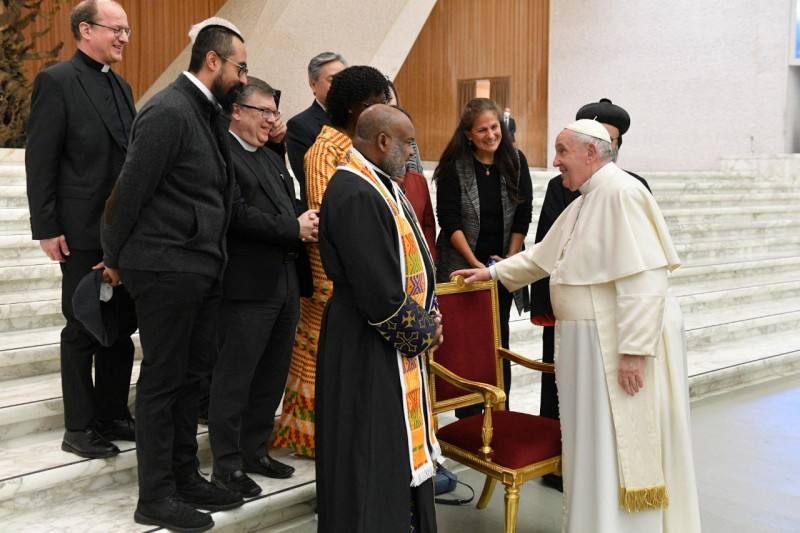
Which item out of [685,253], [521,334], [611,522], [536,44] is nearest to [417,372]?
[611,522]

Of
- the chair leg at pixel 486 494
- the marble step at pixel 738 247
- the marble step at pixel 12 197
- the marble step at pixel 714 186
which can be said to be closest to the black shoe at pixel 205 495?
the chair leg at pixel 486 494

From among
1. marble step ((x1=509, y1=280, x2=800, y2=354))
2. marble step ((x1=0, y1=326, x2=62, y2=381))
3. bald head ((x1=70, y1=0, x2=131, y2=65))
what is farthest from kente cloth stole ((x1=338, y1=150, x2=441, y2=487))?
marble step ((x1=509, y1=280, x2=800, y2=354))

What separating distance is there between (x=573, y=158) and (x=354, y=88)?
0.78m

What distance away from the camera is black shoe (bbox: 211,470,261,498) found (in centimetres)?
299

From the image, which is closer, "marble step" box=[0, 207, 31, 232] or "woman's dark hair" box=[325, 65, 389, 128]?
"woman's dark hair" box=[325, 65, 389, 128]

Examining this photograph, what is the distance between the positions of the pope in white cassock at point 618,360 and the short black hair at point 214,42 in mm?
1123

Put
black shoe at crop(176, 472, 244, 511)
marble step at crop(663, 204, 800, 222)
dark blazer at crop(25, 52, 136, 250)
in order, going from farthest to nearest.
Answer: marble step at crop(663, 204, 800, 222)
dark blazer at crop(25, 52, 136, 250)
black shoe at crop(176, 472, 244, 511)

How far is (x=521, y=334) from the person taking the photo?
565 cm

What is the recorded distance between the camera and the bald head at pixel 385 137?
234 cm

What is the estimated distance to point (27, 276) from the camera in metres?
4.45

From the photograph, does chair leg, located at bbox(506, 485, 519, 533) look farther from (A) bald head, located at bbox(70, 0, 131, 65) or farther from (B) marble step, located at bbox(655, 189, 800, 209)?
(B) marble step, located at bbox(655, 189, 800, 209)

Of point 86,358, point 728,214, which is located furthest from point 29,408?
point 728,214

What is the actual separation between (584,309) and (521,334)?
2911 mm

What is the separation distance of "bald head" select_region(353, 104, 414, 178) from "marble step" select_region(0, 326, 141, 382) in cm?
221
